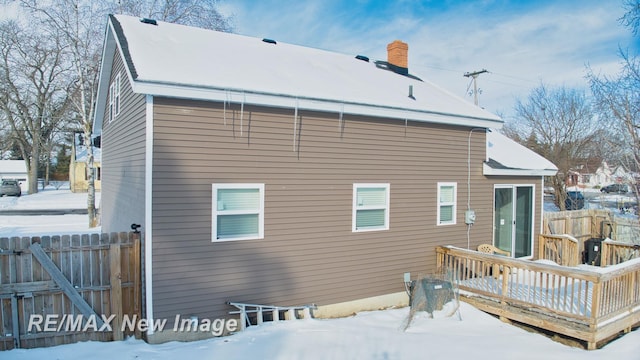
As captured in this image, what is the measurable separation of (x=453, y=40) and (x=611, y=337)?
1481cm

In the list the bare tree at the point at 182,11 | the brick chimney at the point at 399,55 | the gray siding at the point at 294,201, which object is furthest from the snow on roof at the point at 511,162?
the bare tree at the point at 182,11

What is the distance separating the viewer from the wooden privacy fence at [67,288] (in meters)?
5.20

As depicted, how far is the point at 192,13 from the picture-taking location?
66.8 feet

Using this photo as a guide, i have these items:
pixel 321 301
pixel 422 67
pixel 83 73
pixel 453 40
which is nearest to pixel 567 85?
pixel 422 67

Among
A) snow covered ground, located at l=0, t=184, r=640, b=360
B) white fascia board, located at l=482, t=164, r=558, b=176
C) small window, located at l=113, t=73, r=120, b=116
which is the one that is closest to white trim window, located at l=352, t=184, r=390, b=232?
snow covered ground, located at l=0, t=184, r=640, b=360

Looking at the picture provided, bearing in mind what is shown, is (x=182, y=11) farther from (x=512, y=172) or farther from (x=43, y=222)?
(x=512, y=172)

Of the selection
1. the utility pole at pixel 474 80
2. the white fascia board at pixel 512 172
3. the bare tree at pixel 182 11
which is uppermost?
the bare tree at pixel 182 11

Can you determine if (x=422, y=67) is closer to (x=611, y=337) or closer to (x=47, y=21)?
(x=47, y=21)

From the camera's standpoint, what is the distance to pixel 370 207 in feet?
25.2

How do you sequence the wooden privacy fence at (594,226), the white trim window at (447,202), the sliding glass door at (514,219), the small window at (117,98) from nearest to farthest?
the small window at (117,98) → the white trim window at (447,202) → the sliding glass door at (514,219) → the wooden privacy fence at (594,226)

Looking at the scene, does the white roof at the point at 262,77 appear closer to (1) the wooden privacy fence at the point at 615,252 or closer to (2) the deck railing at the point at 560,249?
(2) the deck railing at the point at 560,249

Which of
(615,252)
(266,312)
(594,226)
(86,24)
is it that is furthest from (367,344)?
(86,24)

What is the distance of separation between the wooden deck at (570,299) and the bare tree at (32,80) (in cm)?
1865

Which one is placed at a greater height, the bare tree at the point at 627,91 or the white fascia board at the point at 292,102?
the bare tree at the point at 627,91
